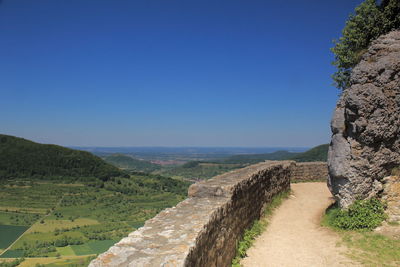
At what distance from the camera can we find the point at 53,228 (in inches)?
A: 1706

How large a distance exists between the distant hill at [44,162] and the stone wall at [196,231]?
74257 millimetres

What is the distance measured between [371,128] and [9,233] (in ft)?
171

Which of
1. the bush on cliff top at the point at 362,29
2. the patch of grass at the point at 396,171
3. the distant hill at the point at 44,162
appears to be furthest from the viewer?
the distant hill at the point at 44,162

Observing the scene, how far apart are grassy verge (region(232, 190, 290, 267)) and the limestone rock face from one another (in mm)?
2477

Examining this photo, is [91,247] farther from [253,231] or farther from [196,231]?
[196,231]

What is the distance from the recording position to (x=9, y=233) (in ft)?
143

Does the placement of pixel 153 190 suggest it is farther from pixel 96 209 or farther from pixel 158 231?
pixel 158 231

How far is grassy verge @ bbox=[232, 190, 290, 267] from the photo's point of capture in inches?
253

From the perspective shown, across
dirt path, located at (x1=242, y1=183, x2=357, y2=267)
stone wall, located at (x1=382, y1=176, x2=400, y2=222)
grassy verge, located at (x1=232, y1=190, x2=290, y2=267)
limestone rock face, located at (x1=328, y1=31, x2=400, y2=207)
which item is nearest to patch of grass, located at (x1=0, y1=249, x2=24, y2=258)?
grassy verge, located at (x1=232, y1=190, x2=290, y2=267)

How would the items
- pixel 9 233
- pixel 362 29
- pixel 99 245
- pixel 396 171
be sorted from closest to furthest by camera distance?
pixel 396 171 < pixel 362 29 < pixel 99 245 < pixel 9 233

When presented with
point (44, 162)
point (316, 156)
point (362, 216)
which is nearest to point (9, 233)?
point (44, 162)

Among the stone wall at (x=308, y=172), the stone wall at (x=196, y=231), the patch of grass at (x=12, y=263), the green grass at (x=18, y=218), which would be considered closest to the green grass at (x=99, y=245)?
the patch of grass at (x=12, y=263)

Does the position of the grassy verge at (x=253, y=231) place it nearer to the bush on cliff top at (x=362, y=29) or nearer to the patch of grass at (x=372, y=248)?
the patch of grass at (x=372, y=248)

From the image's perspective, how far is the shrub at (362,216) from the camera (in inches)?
295
